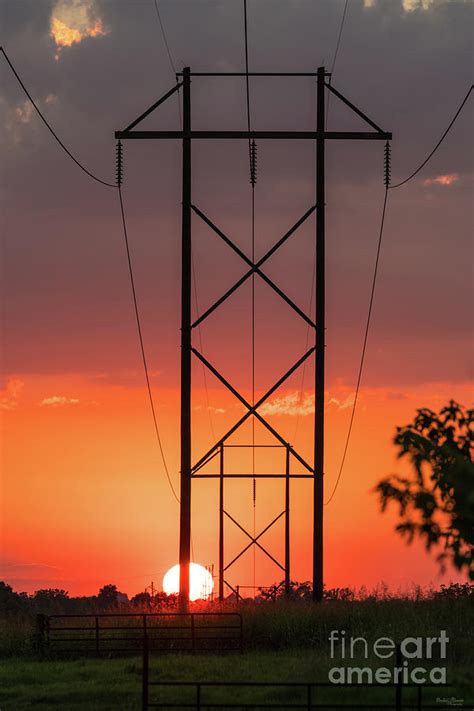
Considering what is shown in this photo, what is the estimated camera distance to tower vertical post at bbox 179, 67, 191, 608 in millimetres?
37188

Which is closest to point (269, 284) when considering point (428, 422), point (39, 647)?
point (39, 647)

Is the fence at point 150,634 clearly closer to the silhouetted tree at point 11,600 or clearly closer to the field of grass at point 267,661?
the field of grass at point 267,661

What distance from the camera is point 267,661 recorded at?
3291 cm

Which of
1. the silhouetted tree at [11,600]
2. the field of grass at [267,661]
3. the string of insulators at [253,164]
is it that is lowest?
the field of grass at [267,661]

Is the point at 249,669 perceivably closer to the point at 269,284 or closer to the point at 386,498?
the point at 269,284

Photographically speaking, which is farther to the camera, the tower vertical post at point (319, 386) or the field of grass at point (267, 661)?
the tower vertical post at point (319, 386)

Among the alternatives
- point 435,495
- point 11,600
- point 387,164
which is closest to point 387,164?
point 387,164

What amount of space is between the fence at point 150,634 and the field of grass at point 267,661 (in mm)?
574

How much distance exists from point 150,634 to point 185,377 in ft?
23.0

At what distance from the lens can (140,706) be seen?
92.6 ft

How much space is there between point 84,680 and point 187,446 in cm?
779

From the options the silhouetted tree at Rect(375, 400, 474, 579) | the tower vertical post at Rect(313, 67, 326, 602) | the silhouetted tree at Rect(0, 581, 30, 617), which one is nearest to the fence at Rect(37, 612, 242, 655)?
the tower vertical post at Rect(313, 67, 326, 602)

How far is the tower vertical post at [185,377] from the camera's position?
122 feet

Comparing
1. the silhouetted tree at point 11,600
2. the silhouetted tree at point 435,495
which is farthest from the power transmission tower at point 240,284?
the silhouetted tree at point 11,600
